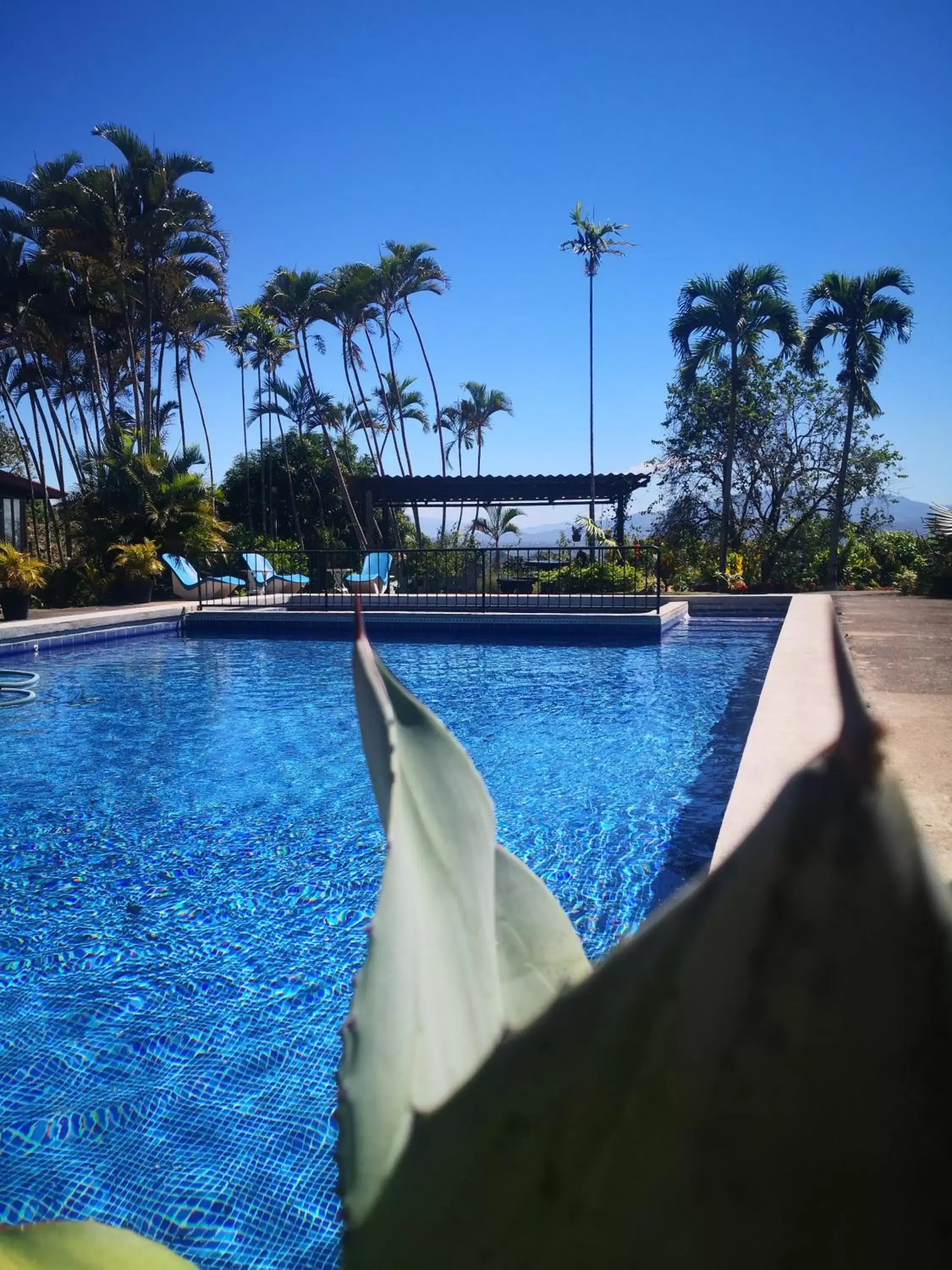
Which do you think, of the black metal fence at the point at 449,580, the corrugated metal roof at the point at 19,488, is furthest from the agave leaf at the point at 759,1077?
the corrugated metal roof at the point at 19,488

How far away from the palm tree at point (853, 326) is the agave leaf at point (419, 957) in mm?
24199

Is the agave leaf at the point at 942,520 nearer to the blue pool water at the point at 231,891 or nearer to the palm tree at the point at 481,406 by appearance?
the blue pool water at the point at 231,891

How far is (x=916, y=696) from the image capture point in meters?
5.56

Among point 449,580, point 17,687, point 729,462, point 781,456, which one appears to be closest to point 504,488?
point 449,580

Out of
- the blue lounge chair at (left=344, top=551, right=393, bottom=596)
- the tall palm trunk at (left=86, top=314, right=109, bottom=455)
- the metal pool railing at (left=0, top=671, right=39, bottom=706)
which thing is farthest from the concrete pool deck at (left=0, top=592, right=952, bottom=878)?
the tall palm trunk at (left=86, top=314, right=109, bottom=455)

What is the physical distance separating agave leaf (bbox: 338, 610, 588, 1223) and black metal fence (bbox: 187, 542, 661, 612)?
49.0 feet

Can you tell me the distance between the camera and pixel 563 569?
18.3 meters

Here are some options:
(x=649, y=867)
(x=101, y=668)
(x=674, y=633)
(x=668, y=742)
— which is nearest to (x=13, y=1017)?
(x=649, y=867)

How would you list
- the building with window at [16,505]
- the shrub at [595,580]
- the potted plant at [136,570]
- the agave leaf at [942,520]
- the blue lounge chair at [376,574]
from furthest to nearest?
the building with window at [16,505]
the blue lounge chair at [376,574]
the shrub at [595,580]
the potted plant at [136,570]
the agave leaf at [942,520]

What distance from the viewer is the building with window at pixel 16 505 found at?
19.2 m

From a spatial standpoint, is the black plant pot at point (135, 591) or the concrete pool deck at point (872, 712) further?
the black plant pot at point (135, 591)

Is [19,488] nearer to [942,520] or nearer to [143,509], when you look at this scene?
[143,509]

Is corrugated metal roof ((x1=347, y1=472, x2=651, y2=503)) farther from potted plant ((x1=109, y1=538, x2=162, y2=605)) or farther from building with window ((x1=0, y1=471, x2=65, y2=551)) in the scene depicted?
building with window ((x1=0, y1=471, x2=65, y2=551))

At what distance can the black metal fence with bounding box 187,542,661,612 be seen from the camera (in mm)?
16375
